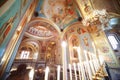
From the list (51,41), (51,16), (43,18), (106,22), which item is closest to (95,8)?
(106,22)

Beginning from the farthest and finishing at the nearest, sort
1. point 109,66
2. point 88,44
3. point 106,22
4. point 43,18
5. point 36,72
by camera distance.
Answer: point 36,72 < point 43,18 < point 88,44 < point 106,22 < point 109,66

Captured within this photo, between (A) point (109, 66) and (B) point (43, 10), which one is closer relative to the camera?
(A) point (109, 66)

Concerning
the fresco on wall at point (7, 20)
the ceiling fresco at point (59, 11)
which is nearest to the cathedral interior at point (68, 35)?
the ceiling fresco at point (59, 11)

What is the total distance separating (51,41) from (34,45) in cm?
303

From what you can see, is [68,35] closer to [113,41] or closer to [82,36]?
[82,36]

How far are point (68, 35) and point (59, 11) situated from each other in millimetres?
2789

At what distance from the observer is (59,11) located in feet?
29.0

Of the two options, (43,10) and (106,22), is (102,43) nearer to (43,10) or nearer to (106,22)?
(106,22)

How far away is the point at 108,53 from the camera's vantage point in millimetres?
6711

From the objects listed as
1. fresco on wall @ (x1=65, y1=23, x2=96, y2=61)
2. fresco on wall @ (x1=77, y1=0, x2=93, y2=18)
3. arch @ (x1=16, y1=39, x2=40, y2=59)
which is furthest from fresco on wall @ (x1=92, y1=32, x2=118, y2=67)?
arch @ (x1=16, y1=39, x2=40, y2=59)

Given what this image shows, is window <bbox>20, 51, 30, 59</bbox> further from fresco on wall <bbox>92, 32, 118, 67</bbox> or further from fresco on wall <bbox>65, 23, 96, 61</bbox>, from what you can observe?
fresco on wall <bbox>92, 32, 118, 67</bbox>

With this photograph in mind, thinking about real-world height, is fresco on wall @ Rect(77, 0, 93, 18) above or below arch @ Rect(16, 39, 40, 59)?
above

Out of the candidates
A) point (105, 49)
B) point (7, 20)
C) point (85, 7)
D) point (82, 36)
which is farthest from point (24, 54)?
point (7, 20)

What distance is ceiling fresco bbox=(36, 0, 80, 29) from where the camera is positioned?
26.7 feet
